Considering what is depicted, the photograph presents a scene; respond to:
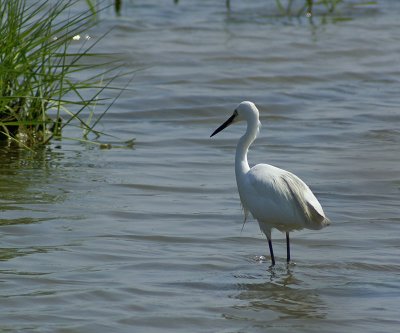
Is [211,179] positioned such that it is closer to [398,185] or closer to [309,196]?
[398,185]

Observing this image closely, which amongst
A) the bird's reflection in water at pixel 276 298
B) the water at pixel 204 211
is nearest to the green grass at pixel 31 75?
the water at pixel 204 211

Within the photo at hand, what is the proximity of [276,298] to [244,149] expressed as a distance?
4.65 ft

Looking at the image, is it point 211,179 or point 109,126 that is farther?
point 109,126

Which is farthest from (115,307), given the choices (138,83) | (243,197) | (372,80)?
(372,80)

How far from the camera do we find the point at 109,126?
37.5 ft

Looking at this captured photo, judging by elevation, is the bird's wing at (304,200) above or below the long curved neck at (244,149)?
below

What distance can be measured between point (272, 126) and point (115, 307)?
6.43 metres

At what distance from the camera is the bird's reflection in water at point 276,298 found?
589cm

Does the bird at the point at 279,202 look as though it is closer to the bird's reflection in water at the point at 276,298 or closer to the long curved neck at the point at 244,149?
the long curved neck at the point at 244,149

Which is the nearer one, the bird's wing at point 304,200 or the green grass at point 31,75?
the bird's wing at point 304,200

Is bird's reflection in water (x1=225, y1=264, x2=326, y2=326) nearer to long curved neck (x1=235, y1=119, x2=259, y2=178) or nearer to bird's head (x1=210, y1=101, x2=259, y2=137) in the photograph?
long curved neck (x1=235, y1=119, x2=259, y2=178)

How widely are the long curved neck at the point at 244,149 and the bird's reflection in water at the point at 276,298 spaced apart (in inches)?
29.8

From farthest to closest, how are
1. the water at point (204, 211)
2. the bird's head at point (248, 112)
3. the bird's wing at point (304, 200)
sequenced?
1. the bird's head at point (248, 112)
2. the bird's wing at point (304, 200)
3. the water at point (204, 211)

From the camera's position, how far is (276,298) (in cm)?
624
